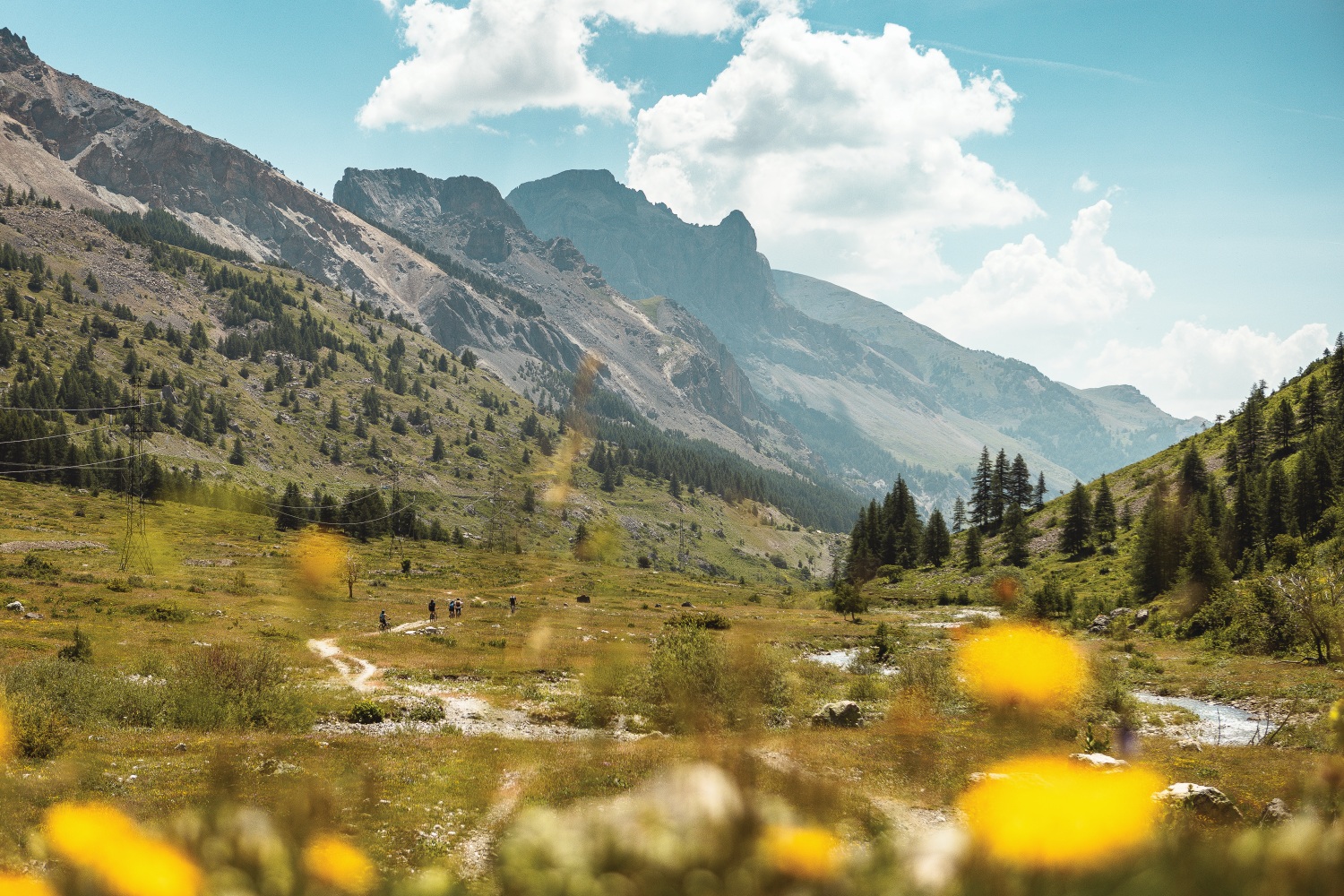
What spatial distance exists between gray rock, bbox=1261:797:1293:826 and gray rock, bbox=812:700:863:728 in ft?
74.7

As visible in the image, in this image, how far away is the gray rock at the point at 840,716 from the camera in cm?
3291

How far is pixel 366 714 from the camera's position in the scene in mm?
31203

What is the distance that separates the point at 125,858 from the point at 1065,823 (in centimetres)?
401

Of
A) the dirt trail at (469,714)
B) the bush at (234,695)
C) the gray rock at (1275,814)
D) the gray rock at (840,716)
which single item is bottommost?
the dirt trail at (469,714)

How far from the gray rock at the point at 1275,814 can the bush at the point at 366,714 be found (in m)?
30.2

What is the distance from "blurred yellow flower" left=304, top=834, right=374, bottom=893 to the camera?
3289 mm

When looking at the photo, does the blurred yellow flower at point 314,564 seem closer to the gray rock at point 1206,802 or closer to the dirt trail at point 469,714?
the gray rock at point 1206,802

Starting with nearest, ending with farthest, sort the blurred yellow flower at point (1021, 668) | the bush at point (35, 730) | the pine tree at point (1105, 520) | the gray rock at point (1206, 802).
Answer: the blurred yellow flower at point (1021, 668)
the gray rock at point (1206, 802)
the bush at point (35, 730)
the pine tree at point (1105, 520)

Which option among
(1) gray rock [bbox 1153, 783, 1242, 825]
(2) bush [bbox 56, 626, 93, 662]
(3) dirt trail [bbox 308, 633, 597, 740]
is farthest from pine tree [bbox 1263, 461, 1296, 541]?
(2) bush [bbox 56, 626, 93, 662]

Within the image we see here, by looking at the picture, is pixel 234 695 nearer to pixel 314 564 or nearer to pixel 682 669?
pixel 682 669

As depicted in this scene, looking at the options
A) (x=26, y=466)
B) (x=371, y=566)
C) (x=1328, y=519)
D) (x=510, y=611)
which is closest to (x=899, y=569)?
(x=1328, y=519)

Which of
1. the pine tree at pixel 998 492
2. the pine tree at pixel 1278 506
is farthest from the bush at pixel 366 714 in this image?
the pine tree at pixel 998 492

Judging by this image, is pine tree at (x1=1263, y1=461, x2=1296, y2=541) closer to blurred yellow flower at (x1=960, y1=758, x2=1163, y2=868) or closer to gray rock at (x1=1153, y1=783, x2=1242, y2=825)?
gray rock at (x1=1153, y1=783, x2=1242, y2=825)

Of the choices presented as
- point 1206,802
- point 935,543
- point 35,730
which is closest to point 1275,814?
point 1206,802
